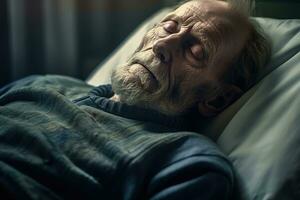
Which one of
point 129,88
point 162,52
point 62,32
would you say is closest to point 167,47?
point 162,52

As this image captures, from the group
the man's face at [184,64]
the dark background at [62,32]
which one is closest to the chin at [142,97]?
the man's face at [184,64]

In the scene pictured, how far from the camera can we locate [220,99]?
1212 millimetres

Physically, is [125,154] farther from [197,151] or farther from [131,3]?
[131,3]

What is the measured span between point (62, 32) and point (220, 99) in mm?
1143

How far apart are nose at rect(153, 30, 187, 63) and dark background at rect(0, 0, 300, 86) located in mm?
876

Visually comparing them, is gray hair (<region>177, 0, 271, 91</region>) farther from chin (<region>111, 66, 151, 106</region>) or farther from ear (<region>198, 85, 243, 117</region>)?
chin (<region>111, 66, 151, 106</region>)

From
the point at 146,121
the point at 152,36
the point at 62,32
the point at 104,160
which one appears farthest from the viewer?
the point at 62,32

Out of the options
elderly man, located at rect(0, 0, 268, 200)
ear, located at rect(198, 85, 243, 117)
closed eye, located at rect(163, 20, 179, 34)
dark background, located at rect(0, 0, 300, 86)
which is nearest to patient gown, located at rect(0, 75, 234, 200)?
elderly man, located at rect(0, 0, 268, 200)

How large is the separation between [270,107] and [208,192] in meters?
0.25

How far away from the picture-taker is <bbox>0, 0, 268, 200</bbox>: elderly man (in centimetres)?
93

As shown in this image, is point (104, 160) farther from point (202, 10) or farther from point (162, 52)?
point (202, 10)

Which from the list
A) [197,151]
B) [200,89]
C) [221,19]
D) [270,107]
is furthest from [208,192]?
[221,19]

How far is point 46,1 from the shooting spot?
2135 mm

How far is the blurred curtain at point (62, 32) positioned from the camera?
2125 mm
